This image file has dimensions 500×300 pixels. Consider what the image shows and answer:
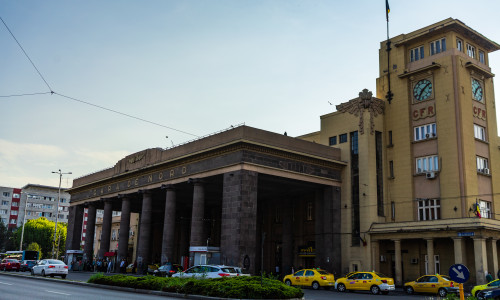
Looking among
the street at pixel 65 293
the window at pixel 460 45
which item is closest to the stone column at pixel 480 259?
the street at pixel 65 293

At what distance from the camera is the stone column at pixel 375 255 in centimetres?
4375

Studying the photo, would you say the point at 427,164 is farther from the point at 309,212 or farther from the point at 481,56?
the point at 309,212

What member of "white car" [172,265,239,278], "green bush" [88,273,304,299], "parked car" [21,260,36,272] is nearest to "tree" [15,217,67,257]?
"parked car" [21,260,36,272]

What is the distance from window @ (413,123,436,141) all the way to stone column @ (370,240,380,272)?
1099cm

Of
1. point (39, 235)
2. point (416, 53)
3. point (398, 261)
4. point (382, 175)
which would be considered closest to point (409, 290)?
point (398, 261)

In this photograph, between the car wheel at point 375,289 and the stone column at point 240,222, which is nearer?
the car wheel at point 375,289

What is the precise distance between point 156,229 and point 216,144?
126ft

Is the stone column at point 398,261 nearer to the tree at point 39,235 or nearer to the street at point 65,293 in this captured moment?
the street at point 65,293

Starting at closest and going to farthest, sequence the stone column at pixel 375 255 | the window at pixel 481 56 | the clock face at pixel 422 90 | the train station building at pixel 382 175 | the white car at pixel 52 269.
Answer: the white car at pixel 52 269, the train station building at pixel 382 175, the stone column at pixel 375 255, the clock face at pixel 422 90, the window at pixel 481 56

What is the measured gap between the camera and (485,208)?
43.2 metres

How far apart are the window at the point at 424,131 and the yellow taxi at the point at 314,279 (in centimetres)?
1714

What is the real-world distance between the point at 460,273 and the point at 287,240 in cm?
3916

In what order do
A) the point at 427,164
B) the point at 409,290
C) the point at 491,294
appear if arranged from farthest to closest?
1. the point at 427,164
2. the point at 409,290
3. the point at 491,294

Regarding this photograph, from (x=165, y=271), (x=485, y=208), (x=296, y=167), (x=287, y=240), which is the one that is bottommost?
(x=165, y=271)
